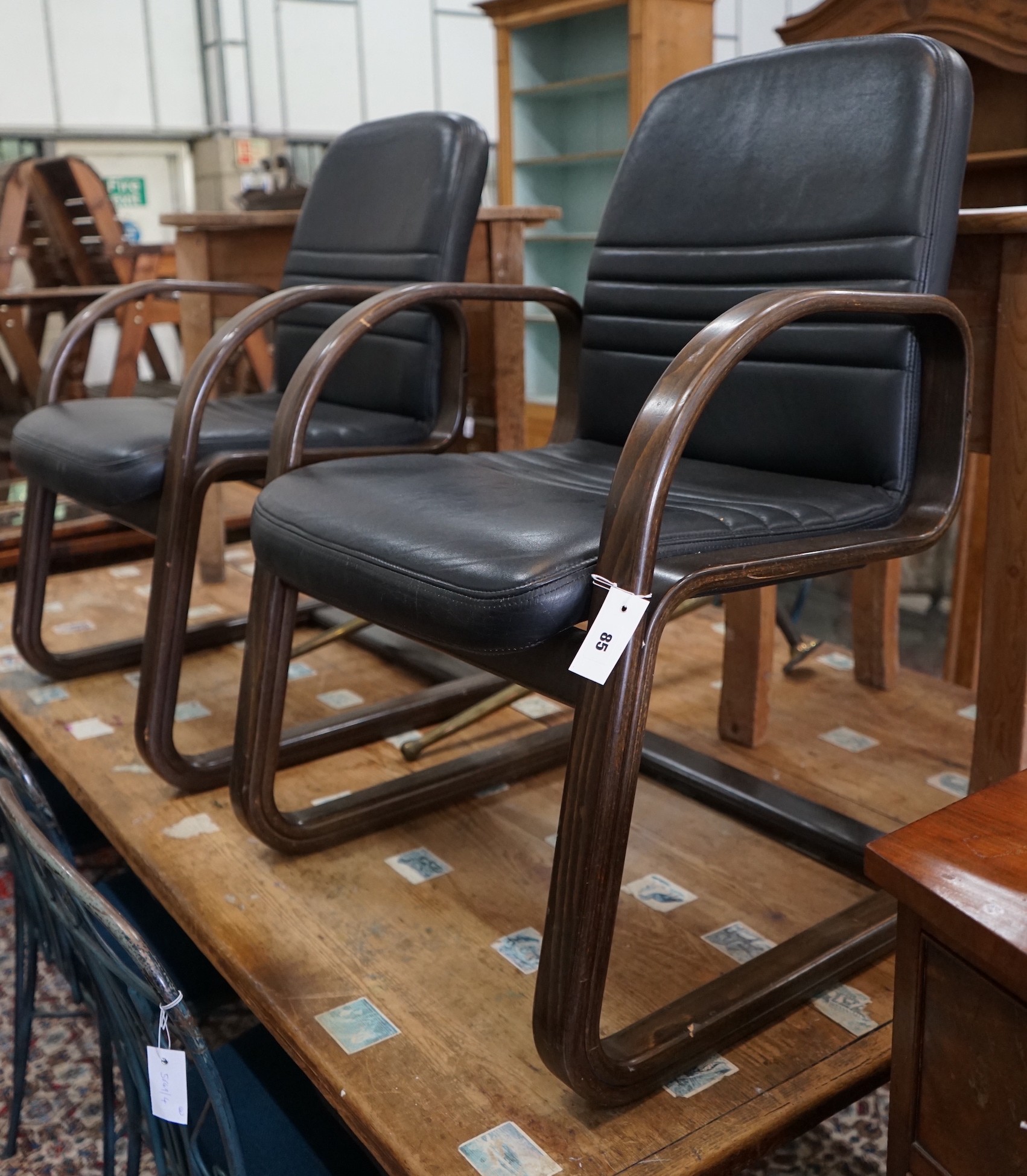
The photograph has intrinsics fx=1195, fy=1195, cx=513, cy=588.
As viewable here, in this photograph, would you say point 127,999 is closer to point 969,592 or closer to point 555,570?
point 555,570

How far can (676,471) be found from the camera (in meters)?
1.26

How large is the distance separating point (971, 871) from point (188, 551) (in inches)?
40.8

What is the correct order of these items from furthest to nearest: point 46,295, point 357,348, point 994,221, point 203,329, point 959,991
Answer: point 46,295
point 203,329
point 357,348
point 994,221
point 959,991

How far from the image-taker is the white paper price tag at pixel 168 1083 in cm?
82

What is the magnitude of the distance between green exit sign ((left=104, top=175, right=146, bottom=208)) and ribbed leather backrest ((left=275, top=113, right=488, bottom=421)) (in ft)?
16.5

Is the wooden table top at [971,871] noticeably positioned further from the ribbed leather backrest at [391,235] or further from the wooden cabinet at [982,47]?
the wooden cabinet at [982,47]

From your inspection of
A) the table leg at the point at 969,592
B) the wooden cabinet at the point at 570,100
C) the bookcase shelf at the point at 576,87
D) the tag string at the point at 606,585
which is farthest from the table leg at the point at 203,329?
the bookcase shelf at the point at 576,87

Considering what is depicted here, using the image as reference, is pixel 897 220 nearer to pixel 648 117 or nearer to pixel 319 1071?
pixel 648 117

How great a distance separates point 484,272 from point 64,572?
1.21 m

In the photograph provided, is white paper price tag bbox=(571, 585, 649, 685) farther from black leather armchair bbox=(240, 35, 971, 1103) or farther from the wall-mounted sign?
the wall-mounted sign

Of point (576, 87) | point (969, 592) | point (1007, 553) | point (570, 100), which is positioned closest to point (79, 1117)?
point (1007, 553)

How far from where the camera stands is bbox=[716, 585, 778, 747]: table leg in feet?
5.32

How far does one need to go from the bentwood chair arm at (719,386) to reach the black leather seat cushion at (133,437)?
2.22 ft

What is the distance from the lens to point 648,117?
1.44m
